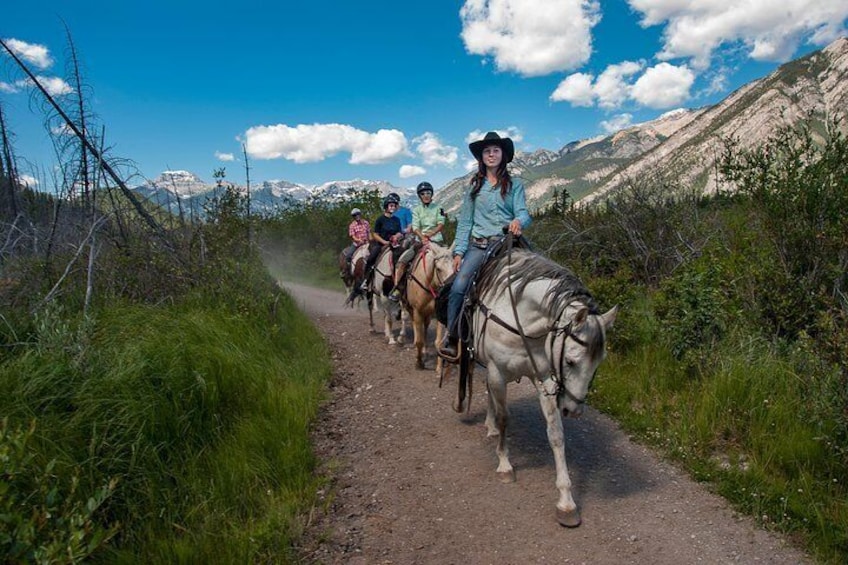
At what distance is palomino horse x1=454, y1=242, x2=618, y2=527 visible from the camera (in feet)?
11.0

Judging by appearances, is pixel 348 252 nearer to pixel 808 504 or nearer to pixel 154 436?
pixel 154 436

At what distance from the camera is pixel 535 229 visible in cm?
1203

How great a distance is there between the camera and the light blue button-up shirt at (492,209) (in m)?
4.80

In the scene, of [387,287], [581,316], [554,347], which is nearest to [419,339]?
[387,287]

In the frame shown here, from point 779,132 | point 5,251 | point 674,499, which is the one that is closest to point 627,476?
point 674,499

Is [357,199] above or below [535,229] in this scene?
above

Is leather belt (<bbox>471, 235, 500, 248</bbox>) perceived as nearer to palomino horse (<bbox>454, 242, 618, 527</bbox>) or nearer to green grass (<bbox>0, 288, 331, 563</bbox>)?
palomino horse (<bbox>454, 242, 618, 527</bbox>)

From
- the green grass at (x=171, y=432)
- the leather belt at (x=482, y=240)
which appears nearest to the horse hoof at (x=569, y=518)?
the green grass at (x=171, y=432)

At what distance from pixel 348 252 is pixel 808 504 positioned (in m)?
10.1

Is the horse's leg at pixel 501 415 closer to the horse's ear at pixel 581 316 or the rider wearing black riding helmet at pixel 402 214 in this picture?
the horse's ear at pixel 581 316

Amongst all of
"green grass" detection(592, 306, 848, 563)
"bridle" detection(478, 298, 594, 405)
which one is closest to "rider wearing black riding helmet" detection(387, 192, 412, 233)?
"green grass" detection(592, 306, 848, 563)

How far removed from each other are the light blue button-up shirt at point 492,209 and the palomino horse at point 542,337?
17.8 inches

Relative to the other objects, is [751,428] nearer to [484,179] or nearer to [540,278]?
[540,278]

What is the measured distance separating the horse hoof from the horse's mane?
129 cm
